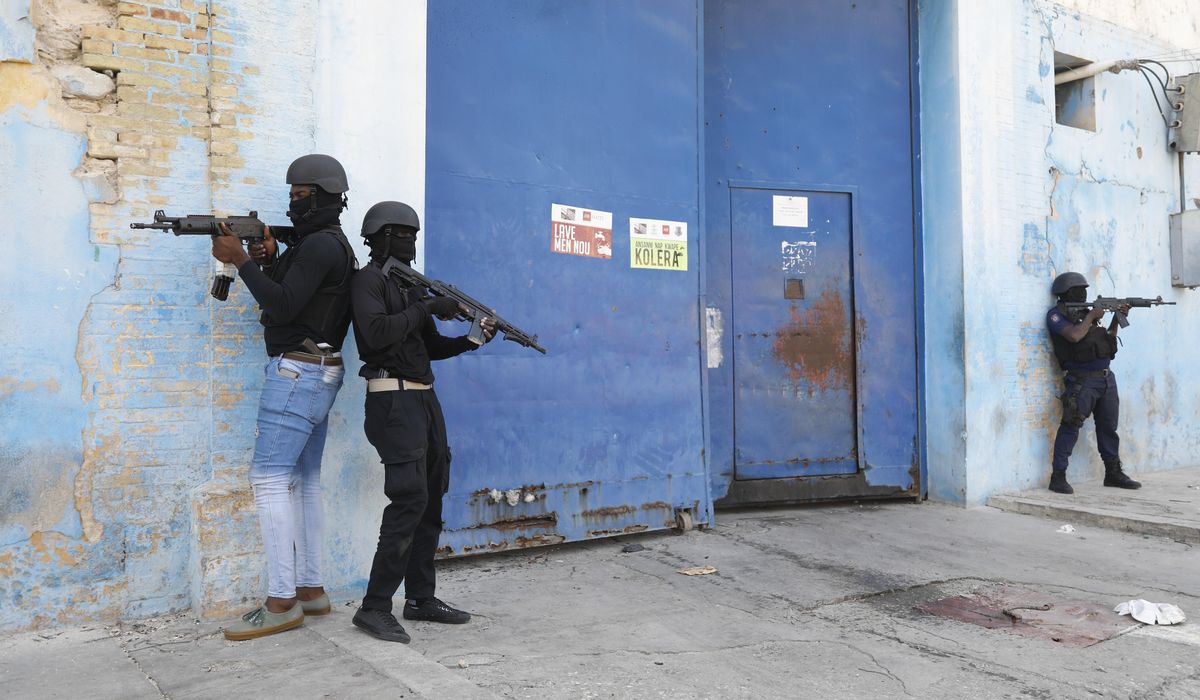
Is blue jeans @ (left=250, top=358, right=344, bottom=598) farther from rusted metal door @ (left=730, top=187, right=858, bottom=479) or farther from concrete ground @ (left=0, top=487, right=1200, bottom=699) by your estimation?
rusted metal door @ (left=730, top=187, right=858, bottom=479)

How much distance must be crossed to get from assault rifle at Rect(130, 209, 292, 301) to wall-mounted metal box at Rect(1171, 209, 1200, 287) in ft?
28.2

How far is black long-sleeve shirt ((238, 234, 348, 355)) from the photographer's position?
10.6ft

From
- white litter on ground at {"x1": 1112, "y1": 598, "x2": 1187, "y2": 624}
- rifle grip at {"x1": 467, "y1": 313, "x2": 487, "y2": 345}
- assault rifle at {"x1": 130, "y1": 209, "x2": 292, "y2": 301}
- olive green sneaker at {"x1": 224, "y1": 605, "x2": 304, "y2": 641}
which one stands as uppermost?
assault rifle at {"x1": 130, "y1": 209, "x2": 292, "y2": 301}

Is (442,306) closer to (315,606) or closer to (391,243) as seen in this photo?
(391,243)

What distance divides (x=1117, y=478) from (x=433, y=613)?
20.7 feet

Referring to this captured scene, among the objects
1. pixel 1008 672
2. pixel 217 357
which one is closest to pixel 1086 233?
pixel 1008 672

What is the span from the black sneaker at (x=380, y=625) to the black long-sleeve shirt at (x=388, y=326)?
1.00 m

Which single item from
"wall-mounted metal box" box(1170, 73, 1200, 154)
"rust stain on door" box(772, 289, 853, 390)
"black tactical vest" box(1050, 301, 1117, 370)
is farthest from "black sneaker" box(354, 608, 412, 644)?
"wall-mounted metal box" box(1170, 73, 1200, 154)

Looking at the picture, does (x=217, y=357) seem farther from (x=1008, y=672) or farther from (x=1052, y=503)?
(x=1052, y=503)

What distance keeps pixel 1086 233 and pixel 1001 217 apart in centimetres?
133

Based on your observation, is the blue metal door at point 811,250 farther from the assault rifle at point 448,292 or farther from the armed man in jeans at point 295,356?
the armed man in jeans at point 295,356

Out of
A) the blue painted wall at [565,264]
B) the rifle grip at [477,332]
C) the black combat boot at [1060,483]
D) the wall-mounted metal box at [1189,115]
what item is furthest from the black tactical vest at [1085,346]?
the rifle grip at [477,332]

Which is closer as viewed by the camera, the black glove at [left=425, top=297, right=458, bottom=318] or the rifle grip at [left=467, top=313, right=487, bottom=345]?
the black glove at [left=425, top=297, right=458, bottom=318]

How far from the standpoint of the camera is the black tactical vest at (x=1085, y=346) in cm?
692
